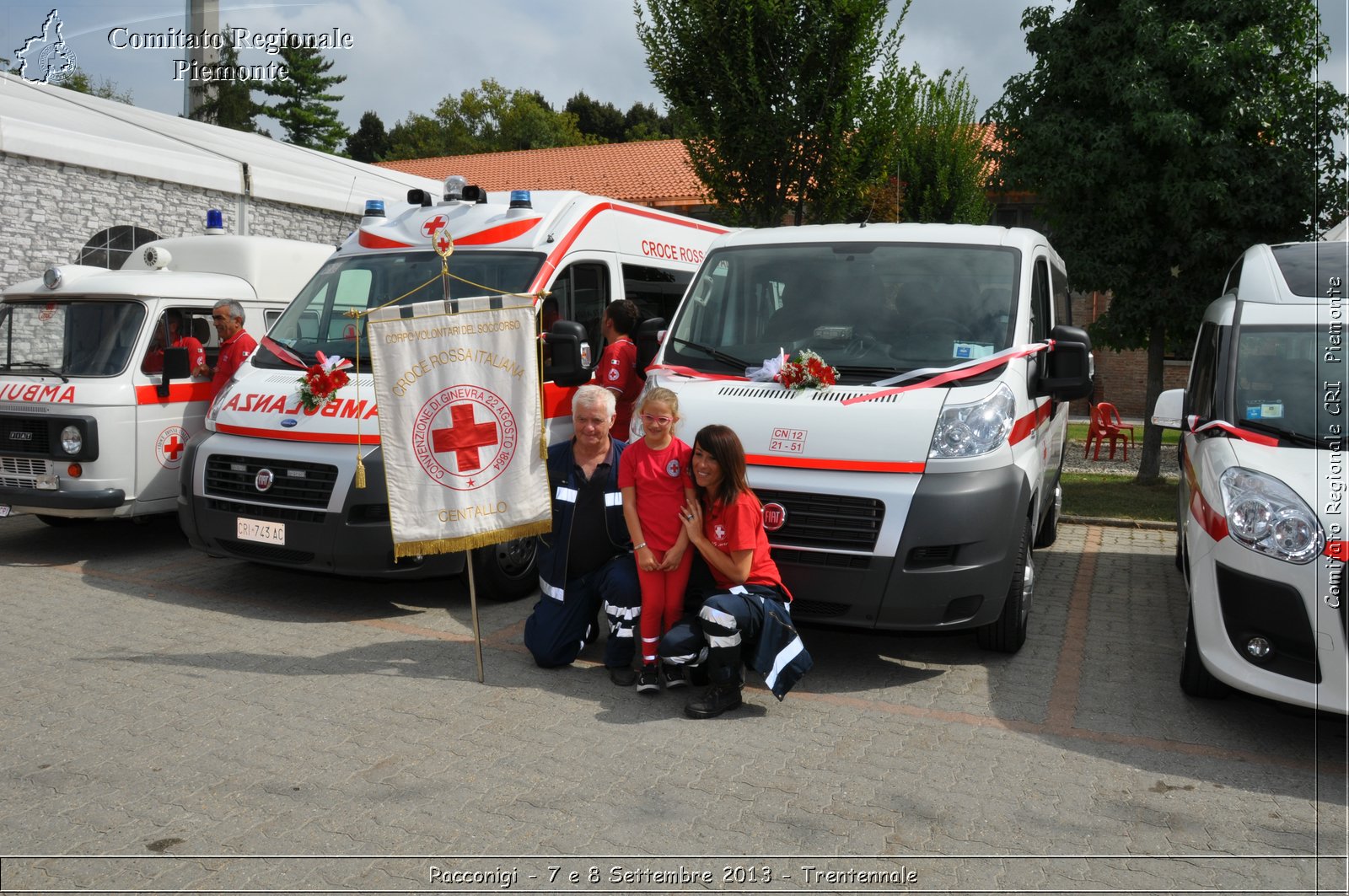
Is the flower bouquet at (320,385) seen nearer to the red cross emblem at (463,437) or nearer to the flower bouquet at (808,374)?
the red cross emblem at (463,437)

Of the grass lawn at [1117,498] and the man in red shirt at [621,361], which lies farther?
the grass lawn at [1117,498]

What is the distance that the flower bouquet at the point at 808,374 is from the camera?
235 inches

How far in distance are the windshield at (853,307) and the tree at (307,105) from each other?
49.8 metres

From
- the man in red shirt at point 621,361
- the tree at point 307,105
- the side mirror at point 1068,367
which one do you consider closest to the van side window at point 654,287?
the man in red shirt at point 621,361

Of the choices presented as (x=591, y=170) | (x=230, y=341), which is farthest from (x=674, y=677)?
(x=591, y=170)

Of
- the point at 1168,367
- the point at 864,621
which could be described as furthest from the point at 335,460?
the point at 1168,367

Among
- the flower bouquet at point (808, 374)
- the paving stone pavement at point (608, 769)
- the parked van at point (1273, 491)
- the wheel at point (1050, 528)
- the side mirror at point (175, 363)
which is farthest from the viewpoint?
the wheel at point (1050, 528)

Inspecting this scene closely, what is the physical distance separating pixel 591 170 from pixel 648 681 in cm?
3231

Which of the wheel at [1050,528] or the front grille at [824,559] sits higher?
the front grille at [824,559]

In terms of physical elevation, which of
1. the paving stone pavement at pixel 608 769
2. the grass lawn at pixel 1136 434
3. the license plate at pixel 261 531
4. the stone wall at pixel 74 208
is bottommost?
the paving stone pavement at pixel 608 769

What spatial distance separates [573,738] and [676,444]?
5.09 ft

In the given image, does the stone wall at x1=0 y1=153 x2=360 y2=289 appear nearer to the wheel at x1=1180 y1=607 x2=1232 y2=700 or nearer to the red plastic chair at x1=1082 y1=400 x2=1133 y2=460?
the red plastic chair at x1=1082 y1=400 x2=1133 y2=460

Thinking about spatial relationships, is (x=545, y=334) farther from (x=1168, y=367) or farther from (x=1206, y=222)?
(x=1168, y=367)

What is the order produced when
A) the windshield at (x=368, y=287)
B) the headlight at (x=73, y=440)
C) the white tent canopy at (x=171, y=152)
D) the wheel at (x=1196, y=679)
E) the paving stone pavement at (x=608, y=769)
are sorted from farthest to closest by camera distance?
the white tent canopy at (x=171, y=152)
the headlight at (x=73, y=440)
the windshield at (x=368, y=287)
the wheel at (x=1196, y=679)
the paving stone pavement at (x=608, y=769)
